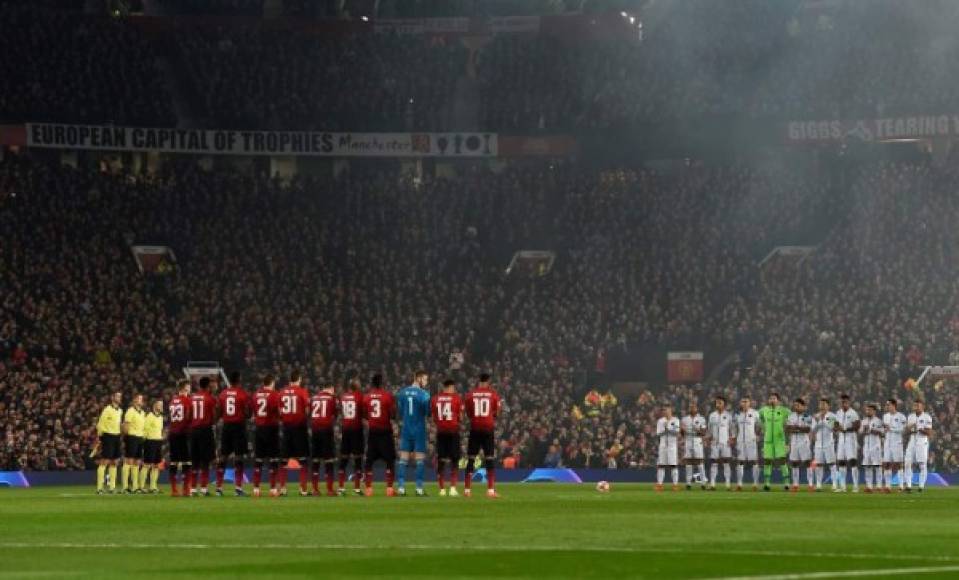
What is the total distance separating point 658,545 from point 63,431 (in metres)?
35.3

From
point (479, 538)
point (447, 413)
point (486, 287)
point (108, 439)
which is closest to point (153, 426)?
point (108, 439)

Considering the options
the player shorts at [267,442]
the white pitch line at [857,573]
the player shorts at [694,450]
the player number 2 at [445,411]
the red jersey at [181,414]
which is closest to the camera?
the white pitch line at [857,573]

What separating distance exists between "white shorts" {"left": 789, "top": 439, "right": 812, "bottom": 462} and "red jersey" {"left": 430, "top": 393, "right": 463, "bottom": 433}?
38.3 ft

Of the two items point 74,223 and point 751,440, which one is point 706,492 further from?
point 74,223

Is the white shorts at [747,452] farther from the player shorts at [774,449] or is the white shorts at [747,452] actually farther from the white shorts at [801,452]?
the white shorts at [801,452]

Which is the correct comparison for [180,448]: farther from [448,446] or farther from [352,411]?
[448,446]

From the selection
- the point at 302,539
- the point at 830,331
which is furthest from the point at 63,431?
the point at 302,539

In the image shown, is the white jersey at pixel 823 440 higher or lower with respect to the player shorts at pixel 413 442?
lower

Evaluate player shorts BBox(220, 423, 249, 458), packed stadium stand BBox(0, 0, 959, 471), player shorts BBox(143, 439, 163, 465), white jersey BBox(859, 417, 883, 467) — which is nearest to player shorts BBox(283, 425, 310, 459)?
player shorts BBox(220, 423, 249, 458)

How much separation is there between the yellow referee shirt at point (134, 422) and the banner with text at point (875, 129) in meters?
39.8

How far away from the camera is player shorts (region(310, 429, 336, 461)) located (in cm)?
3825

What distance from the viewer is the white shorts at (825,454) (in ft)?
148

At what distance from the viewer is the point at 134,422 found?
42.3 meters

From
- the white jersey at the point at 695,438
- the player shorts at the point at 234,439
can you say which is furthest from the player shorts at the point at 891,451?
the player shorts at the point at 234,439
